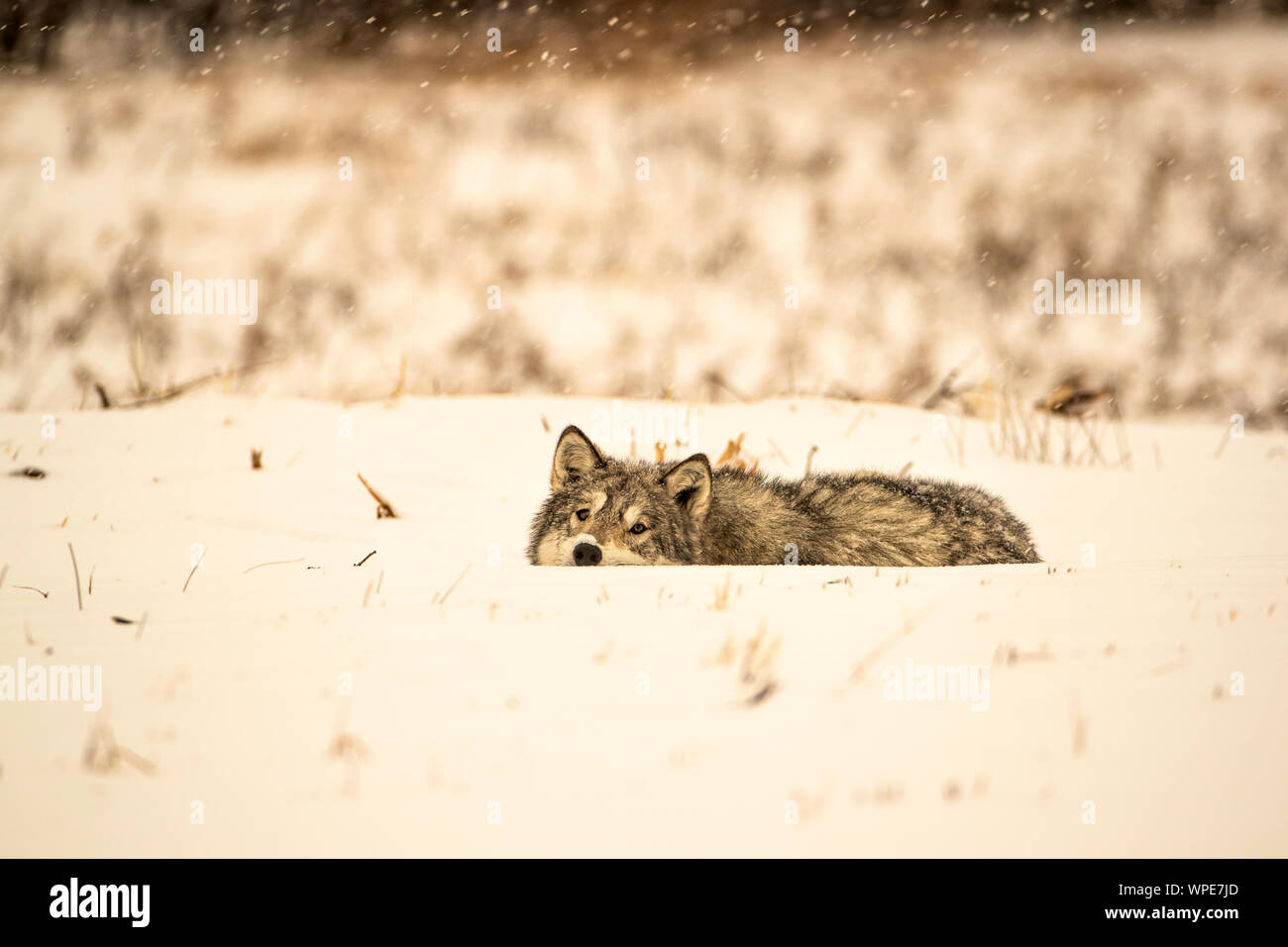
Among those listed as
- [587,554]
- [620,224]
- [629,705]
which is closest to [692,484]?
[587,554]

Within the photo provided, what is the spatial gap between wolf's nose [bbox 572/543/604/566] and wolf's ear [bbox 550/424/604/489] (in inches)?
25.0

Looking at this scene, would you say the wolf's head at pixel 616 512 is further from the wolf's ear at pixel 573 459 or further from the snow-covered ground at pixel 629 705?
the snow-covered ground at pixel 629 705

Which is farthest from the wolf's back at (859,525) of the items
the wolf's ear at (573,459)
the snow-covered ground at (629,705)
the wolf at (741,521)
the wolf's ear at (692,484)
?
the wolf's ear at (573,459)

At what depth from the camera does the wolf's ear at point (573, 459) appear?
5590 millimetres

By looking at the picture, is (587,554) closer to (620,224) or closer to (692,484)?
(692,484)

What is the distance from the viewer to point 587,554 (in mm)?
5039

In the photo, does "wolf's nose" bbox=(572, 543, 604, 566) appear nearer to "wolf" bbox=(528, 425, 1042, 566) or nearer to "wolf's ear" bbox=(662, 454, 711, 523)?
"wolf" bbox=(528, 425, 1042, 566)

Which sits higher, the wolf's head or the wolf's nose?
the wolf's head

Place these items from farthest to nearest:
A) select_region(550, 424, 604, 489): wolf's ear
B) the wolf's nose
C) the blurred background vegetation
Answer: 1. the blurred background vegetation
2. select_region(550, 424, 604, 489): wolf's ear
3. the wolf's nose

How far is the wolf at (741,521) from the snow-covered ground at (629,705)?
17.1 inches

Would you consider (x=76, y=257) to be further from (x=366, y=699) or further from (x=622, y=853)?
(x=622, y=853)

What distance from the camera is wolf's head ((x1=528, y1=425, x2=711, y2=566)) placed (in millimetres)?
5215

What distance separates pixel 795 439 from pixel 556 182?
283 inches

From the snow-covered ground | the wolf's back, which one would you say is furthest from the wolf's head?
the snow-covered ground
